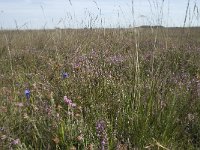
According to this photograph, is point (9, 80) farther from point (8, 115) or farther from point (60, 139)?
point (60, 139)

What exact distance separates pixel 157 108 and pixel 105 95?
0.69 m

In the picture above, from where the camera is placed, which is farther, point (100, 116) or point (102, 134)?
point (100, 116)

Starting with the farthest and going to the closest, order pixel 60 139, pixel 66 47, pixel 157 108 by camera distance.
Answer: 1. pixel 66 47
2. pixel 157 108
3. pixel 60 139

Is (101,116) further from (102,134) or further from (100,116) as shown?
(102,134)

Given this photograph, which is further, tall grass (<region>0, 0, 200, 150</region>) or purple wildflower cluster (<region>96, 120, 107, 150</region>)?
tall grass (<region>0, 0, 200, 150</region>)

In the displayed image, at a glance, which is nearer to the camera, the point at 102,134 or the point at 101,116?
the point at 102,134

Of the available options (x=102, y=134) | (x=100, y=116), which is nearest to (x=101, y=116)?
(x=100, y=116)

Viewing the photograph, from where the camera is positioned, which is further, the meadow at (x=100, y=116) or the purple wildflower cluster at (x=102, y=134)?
the meadow at (x=100, y=116)

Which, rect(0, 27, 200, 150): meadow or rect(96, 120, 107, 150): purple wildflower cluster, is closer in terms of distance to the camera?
rect(96, 120, 107, 150): purple wildflower cluster

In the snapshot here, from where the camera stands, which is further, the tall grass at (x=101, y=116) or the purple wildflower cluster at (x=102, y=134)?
the tall grass at (x=101, y=116)

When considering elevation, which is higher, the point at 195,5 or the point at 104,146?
the point at 195,5

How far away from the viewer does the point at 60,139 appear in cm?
242

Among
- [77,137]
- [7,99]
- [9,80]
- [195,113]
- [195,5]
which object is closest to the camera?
[77,137]

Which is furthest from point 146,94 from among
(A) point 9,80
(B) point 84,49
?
(B) point 84,49
